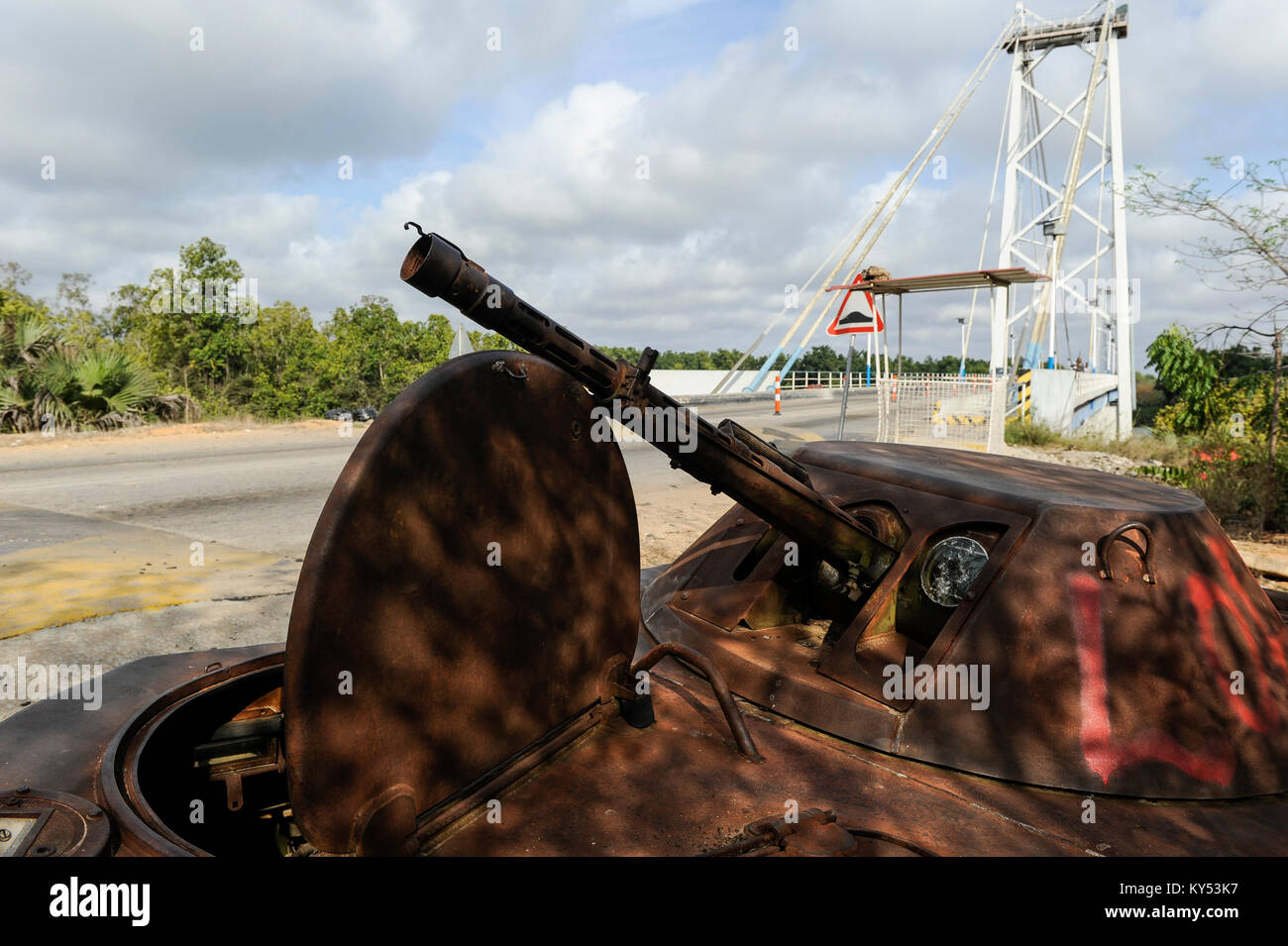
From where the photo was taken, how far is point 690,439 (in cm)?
258

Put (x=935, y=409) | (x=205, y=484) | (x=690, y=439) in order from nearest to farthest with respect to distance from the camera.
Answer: (x=690, y=439) → (x=205, y=484) → (x=935, y=409)

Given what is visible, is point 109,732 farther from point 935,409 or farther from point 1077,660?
point 935,409

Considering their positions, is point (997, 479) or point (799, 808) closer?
point (799, 808)

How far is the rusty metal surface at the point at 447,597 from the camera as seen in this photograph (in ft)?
5.42

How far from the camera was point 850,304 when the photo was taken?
1357cm

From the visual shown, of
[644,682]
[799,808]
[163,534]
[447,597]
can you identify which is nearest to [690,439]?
[644,682]

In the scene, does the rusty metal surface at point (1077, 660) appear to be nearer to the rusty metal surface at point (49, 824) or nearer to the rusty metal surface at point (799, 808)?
the rusty metal surface at point (799, 808)

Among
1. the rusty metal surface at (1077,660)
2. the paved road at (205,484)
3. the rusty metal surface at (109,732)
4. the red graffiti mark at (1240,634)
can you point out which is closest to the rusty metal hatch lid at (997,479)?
the rusty metal surface at (1077,660)

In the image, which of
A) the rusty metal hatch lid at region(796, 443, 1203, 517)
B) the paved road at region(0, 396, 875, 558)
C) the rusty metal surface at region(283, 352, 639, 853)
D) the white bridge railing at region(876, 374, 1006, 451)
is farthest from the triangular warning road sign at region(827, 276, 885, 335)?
the rusty metal surface at region(283, 352, 639, 853)

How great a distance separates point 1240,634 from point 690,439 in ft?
6.31

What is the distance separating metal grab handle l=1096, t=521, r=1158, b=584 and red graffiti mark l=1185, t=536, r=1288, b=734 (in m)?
0.17
